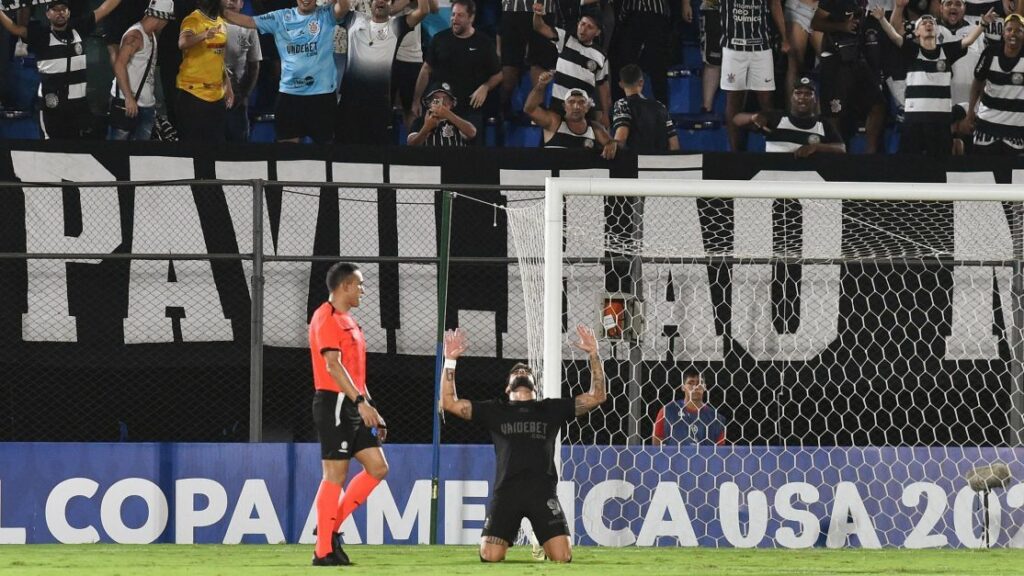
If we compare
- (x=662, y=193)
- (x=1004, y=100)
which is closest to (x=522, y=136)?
(x=1004, y=100)

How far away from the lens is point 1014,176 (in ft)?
38.8

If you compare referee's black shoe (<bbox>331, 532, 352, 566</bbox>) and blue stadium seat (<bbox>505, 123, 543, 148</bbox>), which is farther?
blue stadium seat (<bbox>505, 123, 543, 148</bbox>)

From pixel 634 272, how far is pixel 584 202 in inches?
46.6

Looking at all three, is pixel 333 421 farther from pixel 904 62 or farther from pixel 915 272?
pixel 904 62

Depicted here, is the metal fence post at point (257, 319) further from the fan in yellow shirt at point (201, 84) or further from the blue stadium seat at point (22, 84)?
the blue stadium seat at point (22, 84)

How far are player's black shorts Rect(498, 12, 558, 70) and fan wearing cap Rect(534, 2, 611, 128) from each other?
0.11 m

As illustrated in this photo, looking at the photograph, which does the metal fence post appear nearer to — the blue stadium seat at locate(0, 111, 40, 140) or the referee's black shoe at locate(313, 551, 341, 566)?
the referee's black shoe at locate(313, 551, 341, 566)

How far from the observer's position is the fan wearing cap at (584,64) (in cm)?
1285

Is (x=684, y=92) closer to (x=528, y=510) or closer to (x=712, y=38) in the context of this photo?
(x=712, y=38)

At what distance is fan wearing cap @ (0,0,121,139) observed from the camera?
1205 cm

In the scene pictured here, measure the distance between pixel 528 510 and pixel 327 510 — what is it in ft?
3.81

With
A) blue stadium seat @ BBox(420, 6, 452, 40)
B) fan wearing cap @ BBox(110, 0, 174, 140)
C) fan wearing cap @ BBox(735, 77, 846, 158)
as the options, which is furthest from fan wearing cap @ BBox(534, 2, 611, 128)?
fan wearing cap @ BBox(110, 0, 174, 140)

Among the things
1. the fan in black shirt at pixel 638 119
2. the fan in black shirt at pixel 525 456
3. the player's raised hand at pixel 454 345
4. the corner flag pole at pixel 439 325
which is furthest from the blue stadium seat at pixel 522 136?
the player's raised hand at pixel 454 345

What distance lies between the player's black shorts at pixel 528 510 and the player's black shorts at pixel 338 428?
2.80 feet
